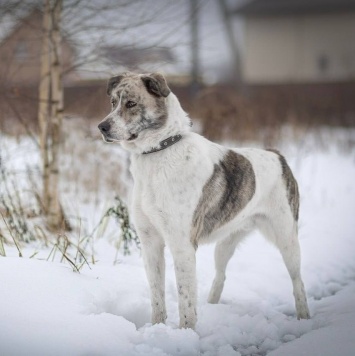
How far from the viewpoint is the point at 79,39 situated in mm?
5332

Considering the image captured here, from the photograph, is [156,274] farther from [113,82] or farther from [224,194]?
[113,82]

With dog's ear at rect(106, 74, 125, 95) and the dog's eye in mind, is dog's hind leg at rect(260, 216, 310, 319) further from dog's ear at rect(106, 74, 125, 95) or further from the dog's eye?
dog's ear at rect(106, 74, 125, 95)

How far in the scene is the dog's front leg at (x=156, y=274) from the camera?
3441 millimetres

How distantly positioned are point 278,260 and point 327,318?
1.82 metres

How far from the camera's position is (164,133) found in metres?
3.34

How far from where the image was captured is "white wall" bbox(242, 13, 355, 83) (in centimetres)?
2603

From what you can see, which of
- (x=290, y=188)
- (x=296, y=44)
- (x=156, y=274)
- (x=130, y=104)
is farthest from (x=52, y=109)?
(x=296, y=44)

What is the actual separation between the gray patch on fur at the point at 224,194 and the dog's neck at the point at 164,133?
0.40 metres

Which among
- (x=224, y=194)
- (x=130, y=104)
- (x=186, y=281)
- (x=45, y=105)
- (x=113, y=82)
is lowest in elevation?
(x=186, y=281)

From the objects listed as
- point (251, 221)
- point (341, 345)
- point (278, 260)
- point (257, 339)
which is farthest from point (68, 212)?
point (341, 345)

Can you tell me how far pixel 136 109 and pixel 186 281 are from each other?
3.94 feet

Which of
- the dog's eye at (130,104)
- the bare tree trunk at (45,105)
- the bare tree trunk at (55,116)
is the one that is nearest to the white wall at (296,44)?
the bare tree trunk at (45,105)

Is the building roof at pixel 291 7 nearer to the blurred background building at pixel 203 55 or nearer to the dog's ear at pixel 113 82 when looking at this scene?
the blurred background building at pixel 203 55

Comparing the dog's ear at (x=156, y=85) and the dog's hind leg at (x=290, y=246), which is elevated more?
the dog's ear at (x=156, y=85)
